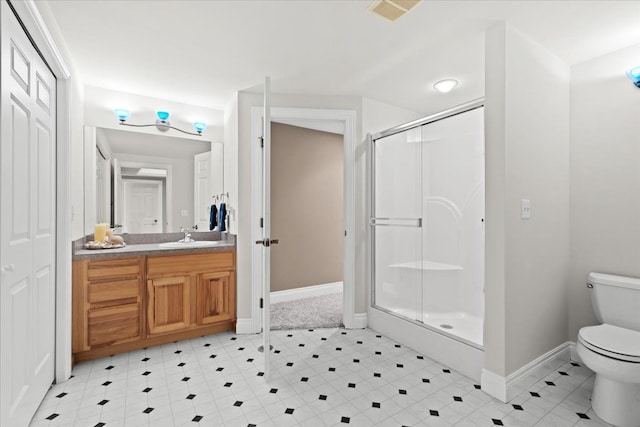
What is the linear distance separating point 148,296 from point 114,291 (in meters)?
0.25

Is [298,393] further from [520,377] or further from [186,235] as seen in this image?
[186,235]

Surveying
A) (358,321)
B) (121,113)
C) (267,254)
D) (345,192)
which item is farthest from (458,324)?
(121,113)

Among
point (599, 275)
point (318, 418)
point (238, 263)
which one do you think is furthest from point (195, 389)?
point (599, 275)

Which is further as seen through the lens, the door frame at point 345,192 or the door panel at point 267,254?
the door frame at point 345,192

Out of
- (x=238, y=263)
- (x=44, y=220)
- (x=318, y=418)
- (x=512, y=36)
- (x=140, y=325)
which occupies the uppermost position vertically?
(x=512, y=36)

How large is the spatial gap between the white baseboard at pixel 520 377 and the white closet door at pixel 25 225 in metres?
2.52

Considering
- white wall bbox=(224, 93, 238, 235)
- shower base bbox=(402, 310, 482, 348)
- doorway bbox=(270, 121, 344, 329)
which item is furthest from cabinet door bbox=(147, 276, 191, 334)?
shower base bbox=(402, 310, 482, 348)

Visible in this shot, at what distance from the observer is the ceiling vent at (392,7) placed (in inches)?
66.4

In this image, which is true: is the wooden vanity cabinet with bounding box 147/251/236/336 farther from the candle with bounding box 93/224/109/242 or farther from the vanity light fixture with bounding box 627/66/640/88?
the vanity light fixture with bounding box 627/66/640/88

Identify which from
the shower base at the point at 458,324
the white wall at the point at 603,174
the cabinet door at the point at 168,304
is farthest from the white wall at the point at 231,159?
the white wall at the point at 603,174

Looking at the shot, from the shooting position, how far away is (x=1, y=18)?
129 cm

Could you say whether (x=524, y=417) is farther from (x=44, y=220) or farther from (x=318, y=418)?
(x=44, y=220)

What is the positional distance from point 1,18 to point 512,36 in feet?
8.53

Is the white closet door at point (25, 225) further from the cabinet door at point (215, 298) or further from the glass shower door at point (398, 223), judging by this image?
the glass shower door at point (398, 223)
